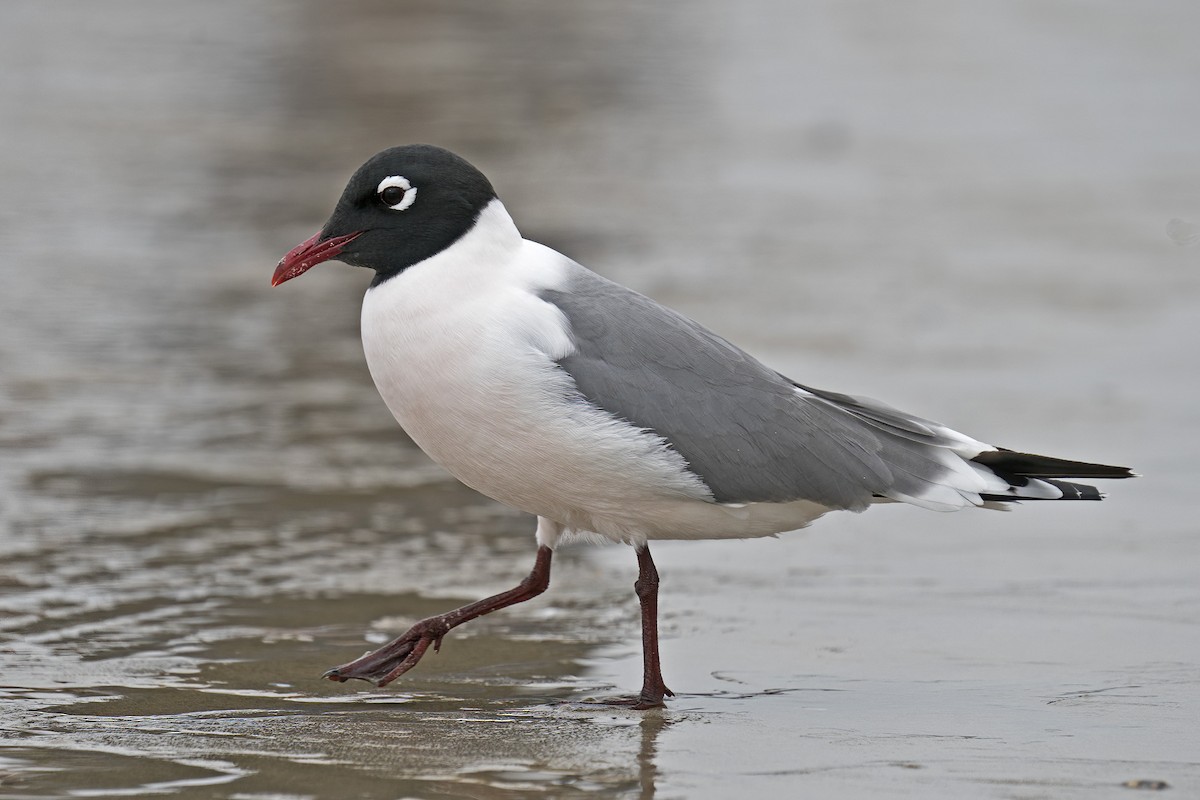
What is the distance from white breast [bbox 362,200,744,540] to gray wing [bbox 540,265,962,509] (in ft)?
0.20

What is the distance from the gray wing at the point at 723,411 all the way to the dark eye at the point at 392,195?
0.49 meters

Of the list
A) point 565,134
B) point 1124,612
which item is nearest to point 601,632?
point 1124,612

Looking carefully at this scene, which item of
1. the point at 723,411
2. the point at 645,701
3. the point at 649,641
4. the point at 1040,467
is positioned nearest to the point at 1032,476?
the point at 1040,467

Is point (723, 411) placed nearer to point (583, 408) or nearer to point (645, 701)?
point (583, 408)

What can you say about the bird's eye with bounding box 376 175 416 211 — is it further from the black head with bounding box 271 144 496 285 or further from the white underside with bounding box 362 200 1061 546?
the white underside with bounding box 362 200 1061 546

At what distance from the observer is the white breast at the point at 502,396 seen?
487cm

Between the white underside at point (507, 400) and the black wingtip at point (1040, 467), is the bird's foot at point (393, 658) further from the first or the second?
the black wingtip at point (1040, 467)

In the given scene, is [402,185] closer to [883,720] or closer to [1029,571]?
[883,720]

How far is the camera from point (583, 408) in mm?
4902

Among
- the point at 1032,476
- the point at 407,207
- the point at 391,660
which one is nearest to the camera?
the point at 407,207

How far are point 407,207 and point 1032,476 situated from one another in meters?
2.00

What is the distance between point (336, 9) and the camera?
2484 cm

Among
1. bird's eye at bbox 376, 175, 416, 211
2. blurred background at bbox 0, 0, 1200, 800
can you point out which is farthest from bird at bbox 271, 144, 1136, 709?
blurred background at bbox 0, 0, 1200, 800

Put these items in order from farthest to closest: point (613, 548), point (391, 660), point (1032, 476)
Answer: point (613, 548) < point (1032, 476) < point (391, 660)
